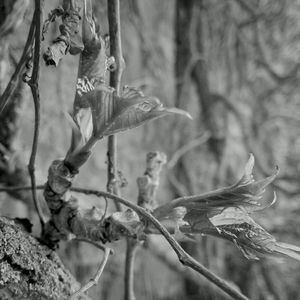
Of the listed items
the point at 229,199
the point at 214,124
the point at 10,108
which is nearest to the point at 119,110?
the point at 229,199

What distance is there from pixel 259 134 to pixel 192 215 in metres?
1.14

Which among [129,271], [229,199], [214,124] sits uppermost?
[214,124]

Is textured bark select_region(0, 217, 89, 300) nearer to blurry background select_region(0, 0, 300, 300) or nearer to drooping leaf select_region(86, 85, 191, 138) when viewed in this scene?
drooping leaf select_region(86, 85, 191, 138)

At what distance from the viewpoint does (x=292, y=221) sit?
1310 millimetres

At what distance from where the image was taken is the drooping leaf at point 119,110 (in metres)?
0.30

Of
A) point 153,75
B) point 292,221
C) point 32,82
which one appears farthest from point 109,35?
point 292,221

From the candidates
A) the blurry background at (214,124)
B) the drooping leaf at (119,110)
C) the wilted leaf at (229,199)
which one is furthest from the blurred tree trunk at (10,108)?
the blurry background at (214,124)

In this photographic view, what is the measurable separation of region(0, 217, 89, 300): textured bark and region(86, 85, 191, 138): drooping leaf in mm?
113

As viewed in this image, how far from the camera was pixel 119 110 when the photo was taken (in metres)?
0.30

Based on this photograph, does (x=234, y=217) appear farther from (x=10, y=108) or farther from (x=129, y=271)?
(x=10, y=108)

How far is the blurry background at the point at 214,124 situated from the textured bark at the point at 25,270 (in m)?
0.80

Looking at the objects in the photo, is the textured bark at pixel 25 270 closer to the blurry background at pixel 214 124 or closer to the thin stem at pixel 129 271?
the thin stem at pixel 129 271

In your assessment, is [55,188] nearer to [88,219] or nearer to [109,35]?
[88,219]

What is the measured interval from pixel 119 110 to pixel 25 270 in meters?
0.15
